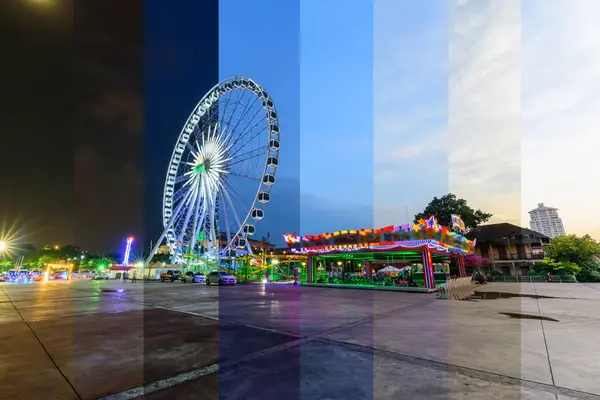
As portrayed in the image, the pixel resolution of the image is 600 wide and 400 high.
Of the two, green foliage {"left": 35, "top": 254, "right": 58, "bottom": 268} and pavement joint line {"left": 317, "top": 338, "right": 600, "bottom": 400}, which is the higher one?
green foliage {"left": 35, "top": 254, "right": 58, "bottom": 268}

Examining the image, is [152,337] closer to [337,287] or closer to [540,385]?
[540,385]

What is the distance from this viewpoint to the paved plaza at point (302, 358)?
15.4 feet

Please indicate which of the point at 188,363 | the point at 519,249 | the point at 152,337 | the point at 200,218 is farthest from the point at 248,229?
the point at 519,249

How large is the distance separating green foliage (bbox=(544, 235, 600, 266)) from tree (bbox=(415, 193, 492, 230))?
13.9 m

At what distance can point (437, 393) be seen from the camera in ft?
14.7

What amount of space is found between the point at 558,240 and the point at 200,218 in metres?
44.4

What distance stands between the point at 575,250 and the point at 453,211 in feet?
54.8

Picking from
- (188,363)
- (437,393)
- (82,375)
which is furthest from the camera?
(188,363)

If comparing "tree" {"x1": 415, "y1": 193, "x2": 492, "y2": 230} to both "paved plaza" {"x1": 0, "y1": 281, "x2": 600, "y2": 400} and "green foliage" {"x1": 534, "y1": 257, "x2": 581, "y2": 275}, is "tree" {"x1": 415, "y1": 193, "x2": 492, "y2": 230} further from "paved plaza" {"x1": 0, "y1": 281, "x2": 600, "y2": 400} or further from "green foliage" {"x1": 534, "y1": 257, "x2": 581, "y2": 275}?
"paved plaza" {"x1": 0, "y1": 281, "x2": 600, "y2": 400}

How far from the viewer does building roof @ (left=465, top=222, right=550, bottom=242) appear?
179 ft

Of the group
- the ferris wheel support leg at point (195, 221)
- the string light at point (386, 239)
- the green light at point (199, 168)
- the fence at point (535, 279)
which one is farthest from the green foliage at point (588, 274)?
the ferris wheel support leg at point (195, 221)

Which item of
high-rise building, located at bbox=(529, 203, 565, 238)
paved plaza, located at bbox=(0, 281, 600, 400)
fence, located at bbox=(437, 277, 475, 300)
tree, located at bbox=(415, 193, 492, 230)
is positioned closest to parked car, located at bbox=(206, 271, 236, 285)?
fence, located at bbox=(437, 277, 475, 300)

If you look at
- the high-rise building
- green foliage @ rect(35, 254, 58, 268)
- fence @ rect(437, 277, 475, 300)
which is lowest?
fence @ rect(437, 277, 475, 300)

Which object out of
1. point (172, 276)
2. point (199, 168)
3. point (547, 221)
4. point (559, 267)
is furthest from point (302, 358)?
point (547, 221)
